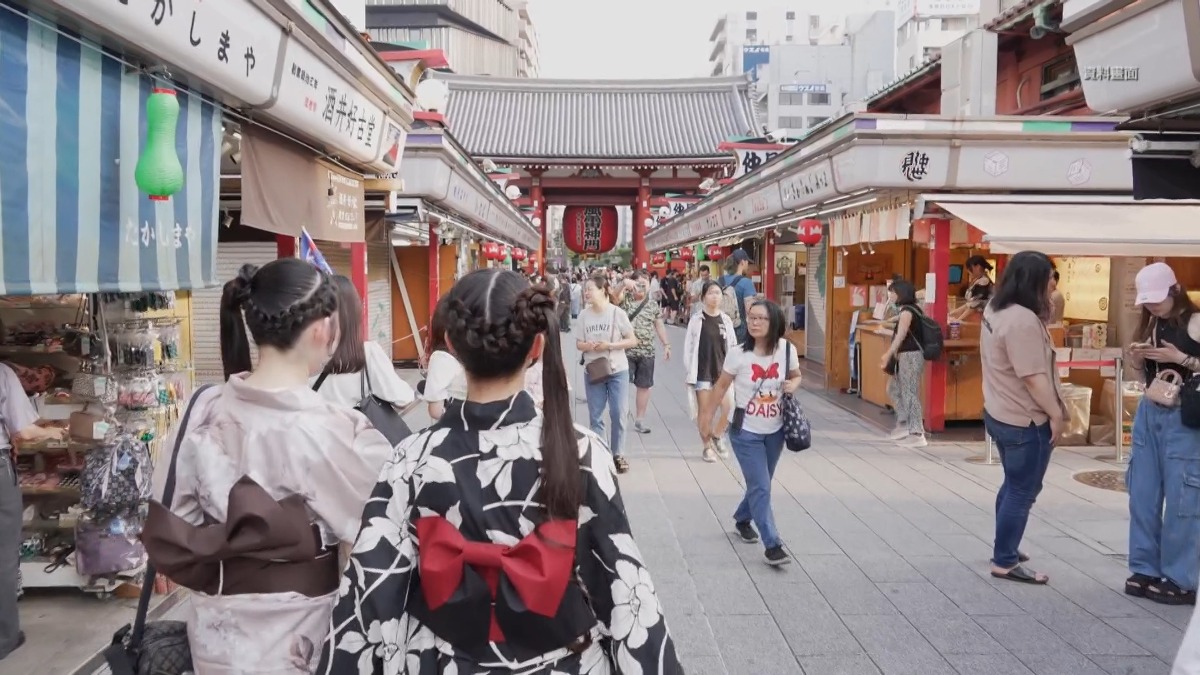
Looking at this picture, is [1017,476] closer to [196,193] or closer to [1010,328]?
[1010,328]

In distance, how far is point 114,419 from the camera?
4590mm

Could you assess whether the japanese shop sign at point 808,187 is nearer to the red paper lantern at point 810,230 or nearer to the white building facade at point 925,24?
the red paper lantern at point 810,230

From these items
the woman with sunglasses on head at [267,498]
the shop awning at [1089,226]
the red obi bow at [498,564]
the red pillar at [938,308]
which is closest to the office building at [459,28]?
the red pillar at [938,308]

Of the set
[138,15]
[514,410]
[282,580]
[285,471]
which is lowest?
[282,580]

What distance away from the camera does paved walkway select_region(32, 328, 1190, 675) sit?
406cm

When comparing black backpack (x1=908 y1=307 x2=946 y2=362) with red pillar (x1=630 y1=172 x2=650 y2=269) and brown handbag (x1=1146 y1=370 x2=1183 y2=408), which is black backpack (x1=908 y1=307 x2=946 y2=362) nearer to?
brown handbag (x1=1146 y1=370 x2=1183 y2=408)

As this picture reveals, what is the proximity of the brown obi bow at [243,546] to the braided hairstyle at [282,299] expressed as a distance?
1.23 ft

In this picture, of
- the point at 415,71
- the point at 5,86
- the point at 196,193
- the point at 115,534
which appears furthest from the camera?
the point at 415,71

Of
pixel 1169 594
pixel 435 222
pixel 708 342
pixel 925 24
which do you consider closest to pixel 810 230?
pixel 708 342

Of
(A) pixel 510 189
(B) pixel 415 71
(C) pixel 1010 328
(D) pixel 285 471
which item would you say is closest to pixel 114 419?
Result: (D) pixel 285 471

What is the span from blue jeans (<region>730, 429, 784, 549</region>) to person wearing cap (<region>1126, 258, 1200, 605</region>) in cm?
196

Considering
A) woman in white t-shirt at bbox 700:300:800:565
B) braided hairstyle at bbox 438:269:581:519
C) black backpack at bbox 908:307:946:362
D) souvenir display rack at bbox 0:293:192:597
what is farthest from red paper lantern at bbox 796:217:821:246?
braided hairstyle at bbox 438:269:581:519

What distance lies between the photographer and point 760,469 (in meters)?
5.11

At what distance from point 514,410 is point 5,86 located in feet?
6.77
